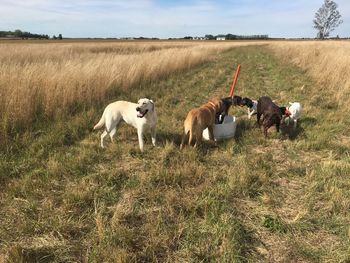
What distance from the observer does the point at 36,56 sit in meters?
17.0

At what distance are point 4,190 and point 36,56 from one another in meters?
15.3

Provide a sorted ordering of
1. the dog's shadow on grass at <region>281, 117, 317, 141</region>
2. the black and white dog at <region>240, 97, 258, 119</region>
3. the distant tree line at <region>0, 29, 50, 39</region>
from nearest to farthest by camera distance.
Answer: the dog's shadow on grass at <region>281, 117, 317, 141</region> → the black and white dog at <region>240, 97, 258, 119</region> → the distant tree line at <region>0, 29, 50, 39</region>

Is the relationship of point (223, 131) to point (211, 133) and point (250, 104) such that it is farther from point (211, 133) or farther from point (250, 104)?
point (250, 104)

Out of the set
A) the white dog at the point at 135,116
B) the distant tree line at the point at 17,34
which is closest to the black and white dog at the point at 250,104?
the white dog at the point at 135,116

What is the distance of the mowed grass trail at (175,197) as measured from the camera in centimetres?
283

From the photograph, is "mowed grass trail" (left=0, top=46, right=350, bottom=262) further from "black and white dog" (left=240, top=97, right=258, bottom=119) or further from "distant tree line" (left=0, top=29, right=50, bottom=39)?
"distant tree line" (left=0, top=29, right=50, bottom=39)

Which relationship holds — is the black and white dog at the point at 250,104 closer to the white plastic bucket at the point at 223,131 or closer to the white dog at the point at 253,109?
the white dog at the point at 253,109

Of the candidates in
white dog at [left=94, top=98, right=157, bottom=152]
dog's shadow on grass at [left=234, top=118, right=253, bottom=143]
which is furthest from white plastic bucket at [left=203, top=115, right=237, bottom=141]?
white dog at [left=94, top=98, right=157, bottom=152]

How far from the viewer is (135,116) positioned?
16.9 ft

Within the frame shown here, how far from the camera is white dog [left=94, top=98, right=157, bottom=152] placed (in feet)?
16.2

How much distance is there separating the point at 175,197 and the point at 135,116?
2.00 meters

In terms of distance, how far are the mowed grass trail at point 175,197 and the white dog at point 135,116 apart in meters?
0.36

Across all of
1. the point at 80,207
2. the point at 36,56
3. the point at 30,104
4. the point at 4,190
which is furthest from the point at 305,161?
the point at 36,56

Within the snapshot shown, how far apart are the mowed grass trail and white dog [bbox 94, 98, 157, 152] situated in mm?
358
